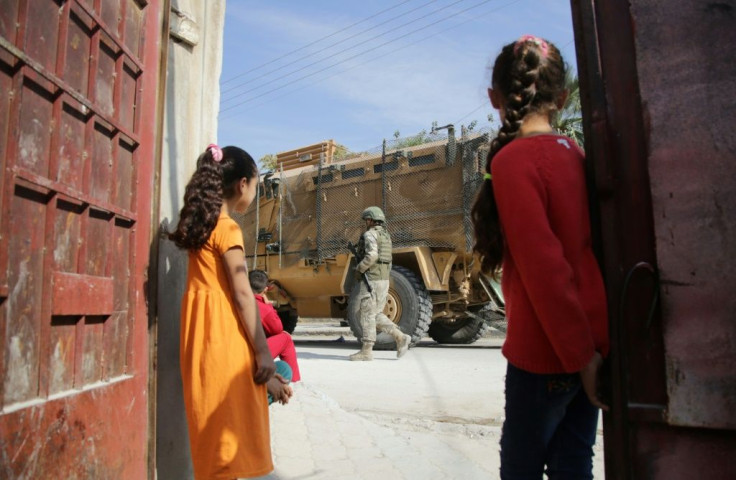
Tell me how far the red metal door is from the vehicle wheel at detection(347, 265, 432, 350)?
5829 mm

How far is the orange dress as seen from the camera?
1.92 metres

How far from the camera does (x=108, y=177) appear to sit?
6.23 ft

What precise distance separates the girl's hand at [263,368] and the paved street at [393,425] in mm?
922

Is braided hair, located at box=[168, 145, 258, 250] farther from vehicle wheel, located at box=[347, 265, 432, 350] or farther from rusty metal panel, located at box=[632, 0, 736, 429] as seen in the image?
vehicle wheel, located at box=[347, 265, 432, 350]

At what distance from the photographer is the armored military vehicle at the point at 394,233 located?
8258 mm

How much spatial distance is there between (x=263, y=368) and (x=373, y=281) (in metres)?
5.13

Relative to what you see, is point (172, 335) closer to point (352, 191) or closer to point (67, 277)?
point (67, 277)

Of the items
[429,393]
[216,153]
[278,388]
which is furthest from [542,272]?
[429,393]

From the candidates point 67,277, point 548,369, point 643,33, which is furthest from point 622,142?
point 67,277

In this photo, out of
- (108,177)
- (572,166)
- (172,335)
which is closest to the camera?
(572,166)

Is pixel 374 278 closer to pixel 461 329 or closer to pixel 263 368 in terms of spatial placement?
pixel 461 329

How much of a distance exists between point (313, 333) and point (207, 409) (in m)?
12.4

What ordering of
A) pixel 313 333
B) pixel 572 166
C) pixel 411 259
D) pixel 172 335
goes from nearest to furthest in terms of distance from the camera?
pixel 572 166 < pixel 172 335 < pixel 411 259 < pixel 313 333

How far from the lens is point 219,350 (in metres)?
1.97
